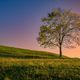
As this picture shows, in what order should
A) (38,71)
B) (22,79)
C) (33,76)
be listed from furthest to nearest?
1. (38,71)
2. (33,76)
3. (22,79)

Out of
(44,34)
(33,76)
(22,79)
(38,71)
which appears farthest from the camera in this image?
(44,34)

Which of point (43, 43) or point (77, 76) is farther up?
point (43, 43)

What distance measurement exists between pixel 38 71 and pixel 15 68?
2495 mm

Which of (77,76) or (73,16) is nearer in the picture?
(77,76)

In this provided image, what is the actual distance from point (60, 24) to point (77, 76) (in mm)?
41811

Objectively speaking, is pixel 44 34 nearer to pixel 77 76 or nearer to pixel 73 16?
pixel 73 16

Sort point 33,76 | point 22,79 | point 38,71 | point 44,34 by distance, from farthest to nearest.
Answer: point 44,34 < point 38,71 < point 33,76 < point 22,79

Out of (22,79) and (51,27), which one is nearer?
(22,79)

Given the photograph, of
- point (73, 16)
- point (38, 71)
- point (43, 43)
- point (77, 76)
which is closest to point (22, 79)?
point (38, 71)

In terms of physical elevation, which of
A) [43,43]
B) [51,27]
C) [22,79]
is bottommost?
[22,79]

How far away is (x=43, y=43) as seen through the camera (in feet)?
202

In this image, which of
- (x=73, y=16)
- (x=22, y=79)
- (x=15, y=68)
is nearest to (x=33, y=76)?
(x=22, y=79)

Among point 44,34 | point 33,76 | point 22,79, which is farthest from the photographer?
point 44,34

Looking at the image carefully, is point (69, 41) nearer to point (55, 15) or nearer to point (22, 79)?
point (55, 15)
